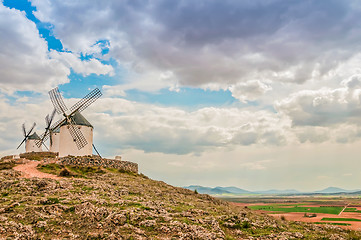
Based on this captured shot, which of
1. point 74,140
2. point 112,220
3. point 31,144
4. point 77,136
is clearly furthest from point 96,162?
point 31,144

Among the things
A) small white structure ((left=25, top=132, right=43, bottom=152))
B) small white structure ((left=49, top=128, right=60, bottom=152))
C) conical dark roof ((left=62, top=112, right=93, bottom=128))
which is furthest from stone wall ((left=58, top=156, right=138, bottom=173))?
small white structure ((left=25, top=132, right=43, bottom=152))

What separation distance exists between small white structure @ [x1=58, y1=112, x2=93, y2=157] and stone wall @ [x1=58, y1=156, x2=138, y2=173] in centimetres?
453

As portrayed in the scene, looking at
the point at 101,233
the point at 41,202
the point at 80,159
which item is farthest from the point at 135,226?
the point at 80,159

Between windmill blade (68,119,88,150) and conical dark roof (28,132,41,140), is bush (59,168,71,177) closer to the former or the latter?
windmill blade (68,119,88,150)

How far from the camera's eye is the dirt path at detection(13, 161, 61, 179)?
3942cm

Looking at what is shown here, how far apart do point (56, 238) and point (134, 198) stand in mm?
11141

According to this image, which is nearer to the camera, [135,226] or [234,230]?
[135,226]

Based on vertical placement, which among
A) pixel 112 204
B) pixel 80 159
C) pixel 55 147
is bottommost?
pixel 112 204

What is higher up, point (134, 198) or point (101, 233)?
point (134, 198)

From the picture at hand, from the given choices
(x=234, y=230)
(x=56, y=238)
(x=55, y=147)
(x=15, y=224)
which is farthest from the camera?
(x=55, y=147)

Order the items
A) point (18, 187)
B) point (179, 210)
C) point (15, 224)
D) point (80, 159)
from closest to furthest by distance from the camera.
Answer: point (15, 224) → point (179, 210) → point (18, 187) → point (80, 159)

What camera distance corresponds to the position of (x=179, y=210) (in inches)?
1028

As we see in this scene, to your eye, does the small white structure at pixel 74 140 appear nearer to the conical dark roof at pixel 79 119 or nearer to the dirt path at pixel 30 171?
the conical dark roof at pixel 79 119

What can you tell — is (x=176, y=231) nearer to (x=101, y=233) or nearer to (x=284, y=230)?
(x=101, y=233)
